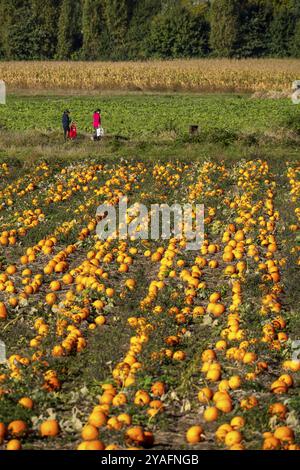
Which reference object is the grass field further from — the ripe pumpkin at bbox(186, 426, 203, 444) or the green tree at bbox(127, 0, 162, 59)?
the green tree at bbox(127, 0, 162, 59)

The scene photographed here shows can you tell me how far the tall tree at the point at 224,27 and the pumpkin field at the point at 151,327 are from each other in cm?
5710

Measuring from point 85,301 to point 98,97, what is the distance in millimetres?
33934

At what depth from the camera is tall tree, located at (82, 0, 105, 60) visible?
71875mm

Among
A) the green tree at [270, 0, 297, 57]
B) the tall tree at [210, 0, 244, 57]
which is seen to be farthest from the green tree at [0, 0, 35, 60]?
the green tree at [270, 0, 297, 57]

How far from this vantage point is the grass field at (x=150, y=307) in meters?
6.32

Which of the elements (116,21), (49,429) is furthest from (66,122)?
(116,21)

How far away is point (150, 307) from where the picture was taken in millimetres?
9086

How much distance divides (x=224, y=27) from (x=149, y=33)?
349 inches

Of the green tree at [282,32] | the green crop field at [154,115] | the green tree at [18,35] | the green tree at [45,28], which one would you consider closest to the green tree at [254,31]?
the green tree at [282,32]

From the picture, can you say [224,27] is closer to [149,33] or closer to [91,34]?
[149,33]

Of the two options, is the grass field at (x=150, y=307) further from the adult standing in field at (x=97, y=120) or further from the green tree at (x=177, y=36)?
the green tree at (x=177, y=36)

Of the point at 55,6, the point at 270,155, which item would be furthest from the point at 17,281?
the point at 55,6

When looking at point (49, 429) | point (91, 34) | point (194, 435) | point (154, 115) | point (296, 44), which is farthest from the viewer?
point (91, 34)
